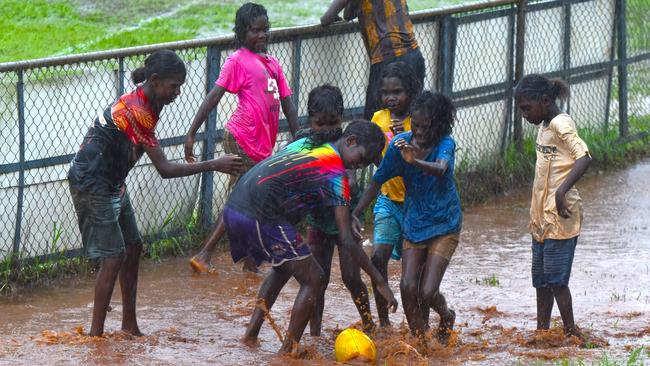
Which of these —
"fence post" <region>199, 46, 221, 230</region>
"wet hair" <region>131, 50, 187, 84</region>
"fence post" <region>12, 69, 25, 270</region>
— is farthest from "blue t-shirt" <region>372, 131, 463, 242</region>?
"fence post" <region>12, 69, 25, 270</region>

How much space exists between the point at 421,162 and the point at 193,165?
1.32m

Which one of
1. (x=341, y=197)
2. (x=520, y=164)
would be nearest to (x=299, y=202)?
(x=341, y=197)

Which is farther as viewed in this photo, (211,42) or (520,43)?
(520,43)

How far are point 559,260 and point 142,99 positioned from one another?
2.50 m

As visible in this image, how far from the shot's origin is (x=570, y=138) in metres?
6.68

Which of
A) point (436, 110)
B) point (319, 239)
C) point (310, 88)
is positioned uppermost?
point (310, 88)

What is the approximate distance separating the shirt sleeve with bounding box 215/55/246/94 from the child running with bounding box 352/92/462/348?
2.00 metres

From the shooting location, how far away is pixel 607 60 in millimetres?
12258

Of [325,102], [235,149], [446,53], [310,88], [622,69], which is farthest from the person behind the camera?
[622,69]

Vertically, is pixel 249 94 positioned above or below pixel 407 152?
above

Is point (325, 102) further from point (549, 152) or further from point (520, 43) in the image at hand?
point (520, 43)

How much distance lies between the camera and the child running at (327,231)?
6.78m

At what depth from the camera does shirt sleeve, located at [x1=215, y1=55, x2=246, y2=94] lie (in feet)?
27.5

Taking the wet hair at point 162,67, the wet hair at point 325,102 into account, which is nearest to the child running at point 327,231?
the wet hair at point 325,102
